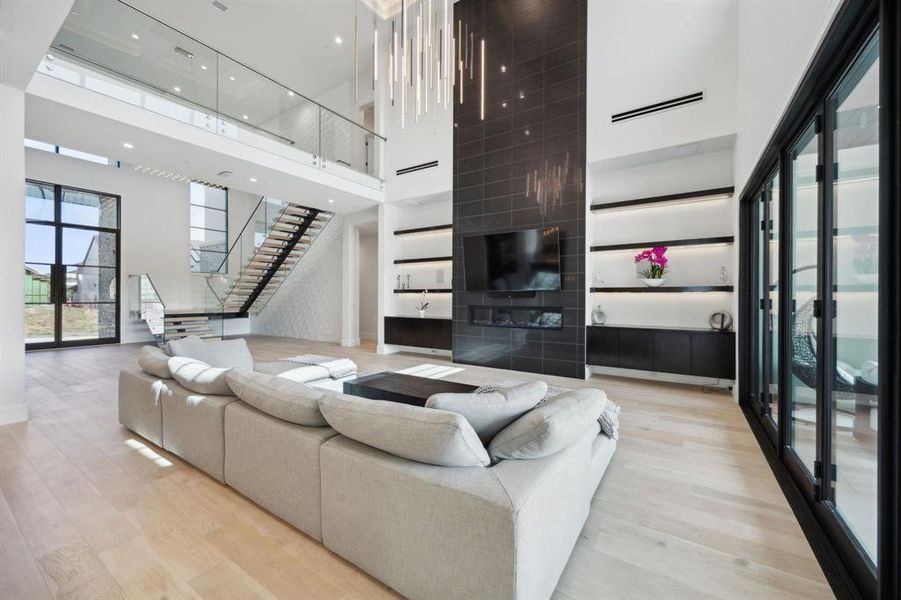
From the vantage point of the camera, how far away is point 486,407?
1.59 meters

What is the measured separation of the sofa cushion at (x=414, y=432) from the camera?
1.36 metres

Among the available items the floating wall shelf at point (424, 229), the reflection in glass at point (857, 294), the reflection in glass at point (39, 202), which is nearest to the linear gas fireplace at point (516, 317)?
the floating wall shelf at point (424, 229)

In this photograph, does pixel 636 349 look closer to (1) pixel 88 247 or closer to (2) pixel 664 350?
(2) pixel 664 350

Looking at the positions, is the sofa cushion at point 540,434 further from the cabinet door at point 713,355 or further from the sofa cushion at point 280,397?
the cabinet door at point 713,355

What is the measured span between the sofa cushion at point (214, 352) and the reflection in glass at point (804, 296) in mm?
3987

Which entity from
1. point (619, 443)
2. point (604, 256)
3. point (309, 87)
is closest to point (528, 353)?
point (604, 256)

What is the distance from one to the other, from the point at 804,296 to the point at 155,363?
4.37 meters

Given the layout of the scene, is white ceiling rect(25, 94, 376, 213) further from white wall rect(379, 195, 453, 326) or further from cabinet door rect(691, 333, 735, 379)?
cabinet door rect(691, 333, 735, 379)

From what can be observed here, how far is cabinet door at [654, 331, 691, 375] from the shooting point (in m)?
4.58

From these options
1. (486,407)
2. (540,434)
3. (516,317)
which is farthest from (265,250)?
(540,434)

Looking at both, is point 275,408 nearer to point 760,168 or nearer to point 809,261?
point 809,261

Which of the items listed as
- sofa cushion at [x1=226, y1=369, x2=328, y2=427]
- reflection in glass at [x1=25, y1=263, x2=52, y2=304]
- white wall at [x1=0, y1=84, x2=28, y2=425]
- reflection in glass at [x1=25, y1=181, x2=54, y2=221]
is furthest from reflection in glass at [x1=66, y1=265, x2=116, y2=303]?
sofa cushion at [x1=226, y1=369, x2=328, y2=427]

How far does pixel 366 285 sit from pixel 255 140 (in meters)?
4.69

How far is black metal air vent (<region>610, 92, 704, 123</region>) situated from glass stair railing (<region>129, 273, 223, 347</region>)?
8797 millimetres
